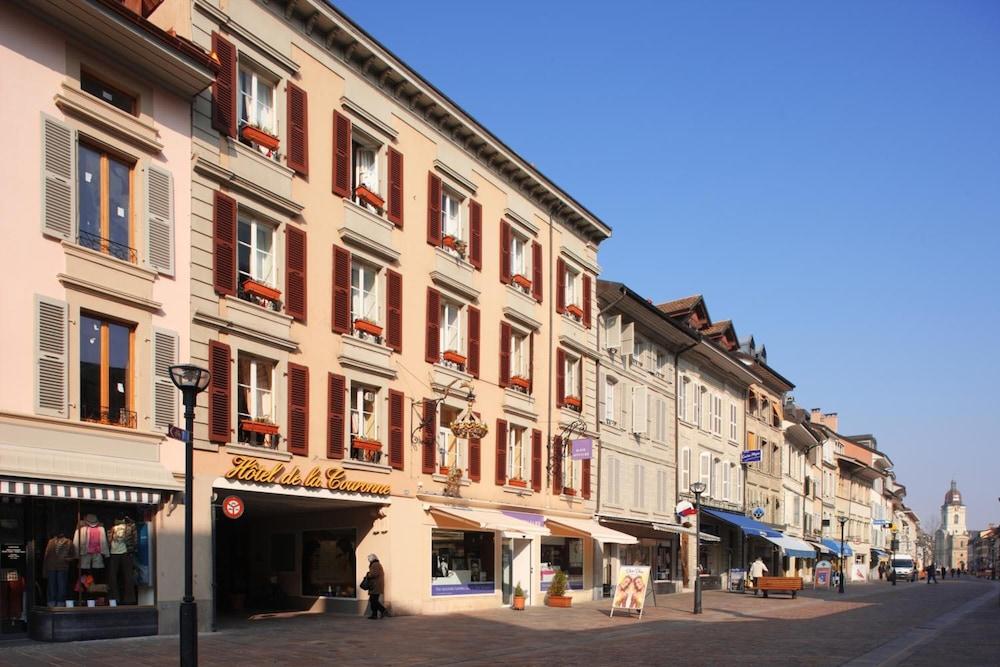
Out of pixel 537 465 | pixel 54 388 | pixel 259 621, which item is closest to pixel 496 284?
pixel 537 465

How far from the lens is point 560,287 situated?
35562 mm

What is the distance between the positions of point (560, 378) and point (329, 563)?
11430 millimetres

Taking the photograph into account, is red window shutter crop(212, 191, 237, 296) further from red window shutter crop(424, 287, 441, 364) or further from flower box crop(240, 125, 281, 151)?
red window shutter crop(424, 287, 441, 364)

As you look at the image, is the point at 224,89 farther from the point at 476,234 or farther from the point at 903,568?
the point at 903,568

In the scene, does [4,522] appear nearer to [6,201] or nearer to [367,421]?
[6,201]

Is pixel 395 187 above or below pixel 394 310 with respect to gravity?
above

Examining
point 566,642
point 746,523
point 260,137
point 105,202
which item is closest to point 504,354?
point 260,137

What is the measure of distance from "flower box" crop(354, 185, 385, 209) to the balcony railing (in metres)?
7.48

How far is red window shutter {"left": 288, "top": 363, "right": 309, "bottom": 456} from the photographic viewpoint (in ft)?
73.2

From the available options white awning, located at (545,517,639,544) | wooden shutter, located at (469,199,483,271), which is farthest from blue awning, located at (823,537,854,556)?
wooden shutter, located at (469,199,483,271)

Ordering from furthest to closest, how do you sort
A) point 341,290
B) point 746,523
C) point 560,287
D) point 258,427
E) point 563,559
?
point 746,523 < point 560,287 < point 563,559 < point 341,290 < point 258,427

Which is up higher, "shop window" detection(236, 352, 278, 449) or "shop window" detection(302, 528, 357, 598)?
"shop window" detection(236, 352, 278, 449)

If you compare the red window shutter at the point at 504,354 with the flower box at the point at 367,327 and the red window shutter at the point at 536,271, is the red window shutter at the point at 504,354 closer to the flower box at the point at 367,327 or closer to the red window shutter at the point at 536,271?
the red window shutter at the point at 536,271

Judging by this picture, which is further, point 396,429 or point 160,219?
point 396,429
